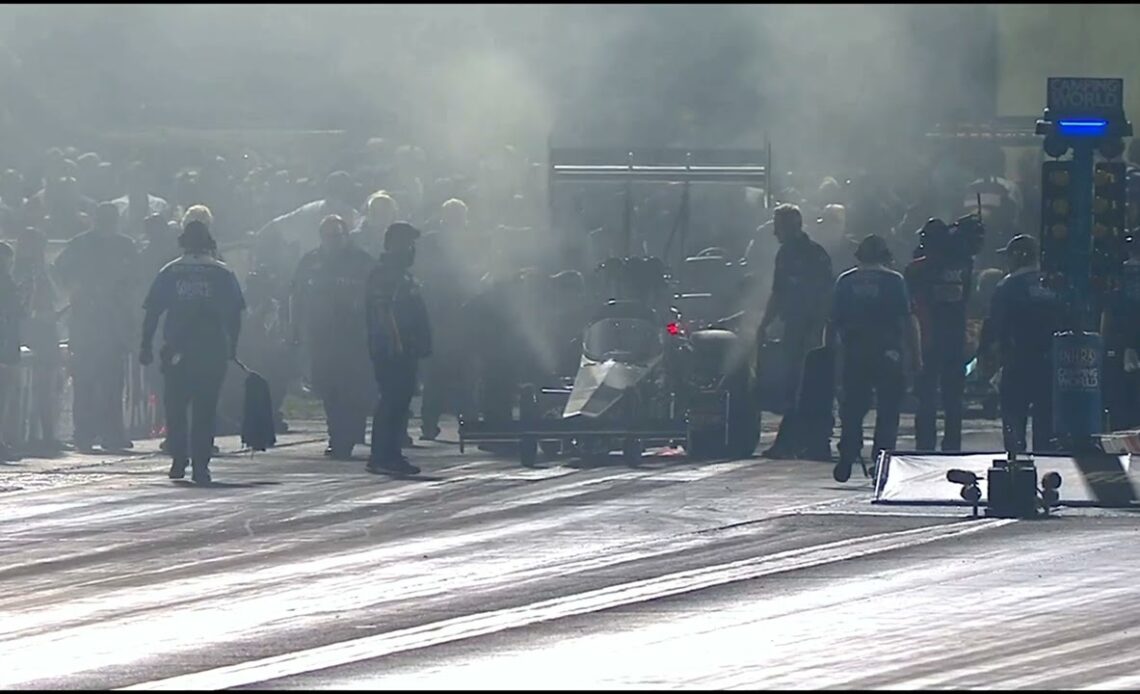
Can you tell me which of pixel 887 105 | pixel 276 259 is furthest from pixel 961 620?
pixel 887 105

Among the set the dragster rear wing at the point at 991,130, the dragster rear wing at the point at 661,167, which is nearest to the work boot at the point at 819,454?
the dragster rear wing at the point at 661,167

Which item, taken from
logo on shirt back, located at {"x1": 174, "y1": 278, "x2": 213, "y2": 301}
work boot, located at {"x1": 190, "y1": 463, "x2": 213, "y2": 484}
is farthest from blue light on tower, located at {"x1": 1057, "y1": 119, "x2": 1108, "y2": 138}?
work boot, located at {"x1": 190, "y1": 463, "x2": 213, "y2": 484}

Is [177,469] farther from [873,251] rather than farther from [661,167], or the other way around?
[661,167]

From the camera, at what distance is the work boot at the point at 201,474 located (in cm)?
1748

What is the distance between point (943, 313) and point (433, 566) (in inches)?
282

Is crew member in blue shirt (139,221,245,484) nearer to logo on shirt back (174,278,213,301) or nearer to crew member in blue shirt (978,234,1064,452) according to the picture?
logo on shirt back (174,278,213,301)

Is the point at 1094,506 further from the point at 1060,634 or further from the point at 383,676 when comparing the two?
the point at 383,676

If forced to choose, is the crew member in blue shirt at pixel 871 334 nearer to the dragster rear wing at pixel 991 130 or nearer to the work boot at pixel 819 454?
the work boot at pixel 819 454

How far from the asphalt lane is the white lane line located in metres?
0.02

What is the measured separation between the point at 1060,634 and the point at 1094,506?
4.83m

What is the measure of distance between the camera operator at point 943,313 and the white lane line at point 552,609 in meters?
4.58

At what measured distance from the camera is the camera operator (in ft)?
61.0

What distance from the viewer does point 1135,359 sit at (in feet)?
64.4

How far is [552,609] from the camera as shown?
10859 mm
